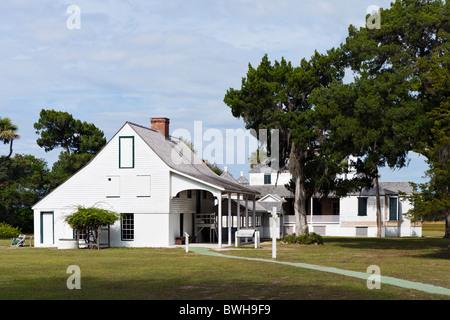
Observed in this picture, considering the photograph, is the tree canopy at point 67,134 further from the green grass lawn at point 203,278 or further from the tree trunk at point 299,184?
the green grass lawn at point 203,278

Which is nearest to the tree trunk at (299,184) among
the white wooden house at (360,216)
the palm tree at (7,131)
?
the white wooden house at (360,216)

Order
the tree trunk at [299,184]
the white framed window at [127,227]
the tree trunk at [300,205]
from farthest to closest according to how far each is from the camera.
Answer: the tree trunk at [300,205] < the tree trunk at [299,184] < the white framed window at [127,227]

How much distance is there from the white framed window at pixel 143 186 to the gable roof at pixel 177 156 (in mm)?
1673

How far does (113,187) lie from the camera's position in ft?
123

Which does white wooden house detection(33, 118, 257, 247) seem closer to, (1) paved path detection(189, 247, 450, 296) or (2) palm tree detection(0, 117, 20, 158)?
(1) paved path detection(189, 247, 450, 296)

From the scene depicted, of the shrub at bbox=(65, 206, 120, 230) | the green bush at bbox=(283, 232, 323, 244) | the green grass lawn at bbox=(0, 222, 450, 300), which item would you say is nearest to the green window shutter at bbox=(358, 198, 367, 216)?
the green bush at bbox=(283, 232, 323, 244)

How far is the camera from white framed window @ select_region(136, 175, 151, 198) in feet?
121

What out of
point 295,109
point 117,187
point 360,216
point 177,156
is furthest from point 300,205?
point 360,216

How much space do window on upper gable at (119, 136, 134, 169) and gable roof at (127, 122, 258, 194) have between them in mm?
839

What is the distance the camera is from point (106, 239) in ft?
122

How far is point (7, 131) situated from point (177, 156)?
98.6ft

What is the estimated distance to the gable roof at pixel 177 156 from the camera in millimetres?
36938

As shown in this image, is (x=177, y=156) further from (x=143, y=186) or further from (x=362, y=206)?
(x=362, y=206)
